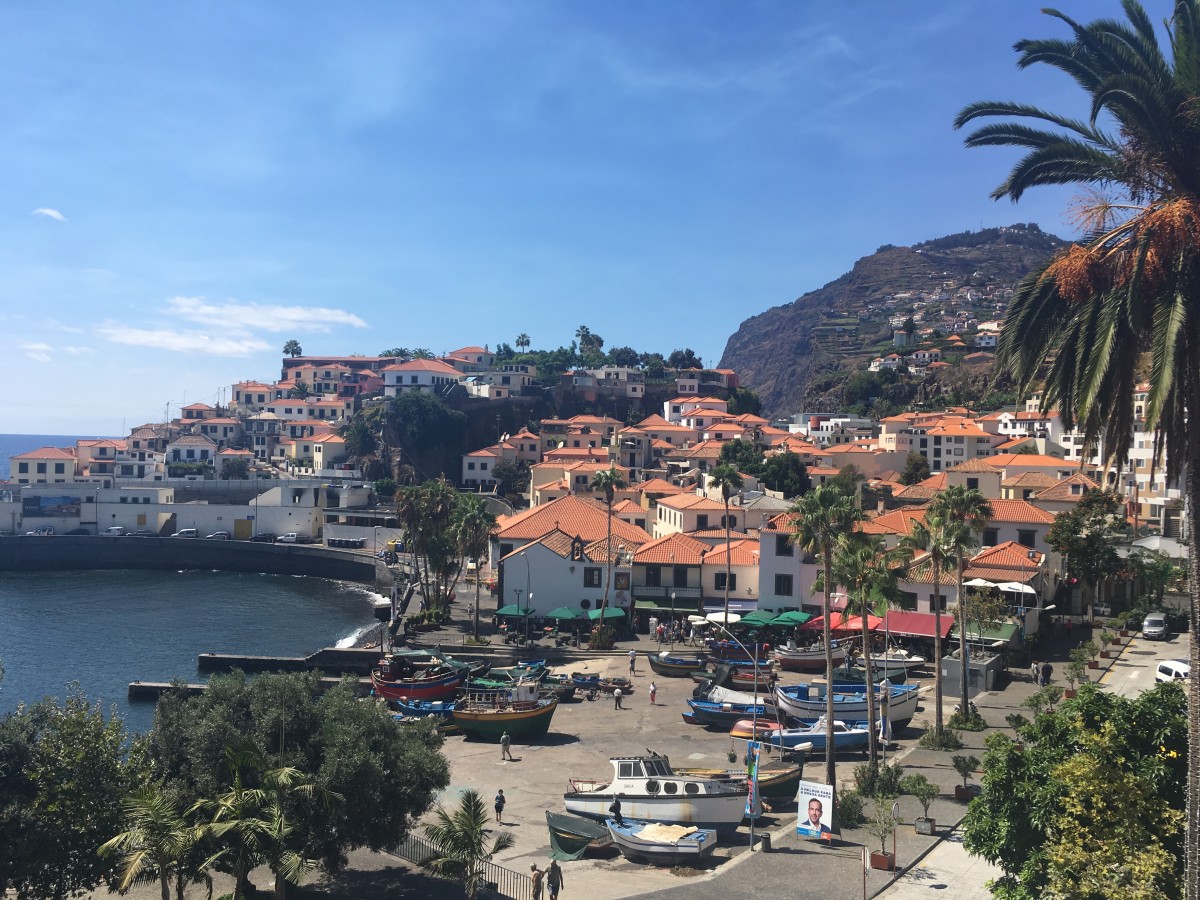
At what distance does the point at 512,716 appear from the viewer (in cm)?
3672


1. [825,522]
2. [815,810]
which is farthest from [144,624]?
[815,810]

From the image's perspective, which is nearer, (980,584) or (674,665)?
(674,665)

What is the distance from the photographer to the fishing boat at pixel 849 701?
35094mm

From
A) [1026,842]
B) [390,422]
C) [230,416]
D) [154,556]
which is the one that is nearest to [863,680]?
[1026,842]

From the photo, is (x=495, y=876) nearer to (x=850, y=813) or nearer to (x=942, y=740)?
(x=850, y=813)

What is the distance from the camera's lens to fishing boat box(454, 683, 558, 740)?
36.7m

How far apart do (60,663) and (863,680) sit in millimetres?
48353

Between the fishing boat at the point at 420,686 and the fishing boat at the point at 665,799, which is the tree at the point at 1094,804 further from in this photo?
the fishing boat at the point at 420,686

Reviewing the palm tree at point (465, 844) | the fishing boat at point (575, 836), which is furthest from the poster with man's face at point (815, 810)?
the palm tree at point (465, 844)

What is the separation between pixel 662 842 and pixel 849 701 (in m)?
13.5

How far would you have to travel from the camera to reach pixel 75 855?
60.3 ft

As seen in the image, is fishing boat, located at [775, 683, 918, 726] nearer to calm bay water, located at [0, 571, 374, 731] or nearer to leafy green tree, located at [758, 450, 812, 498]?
calm bay water, located at [0, 571, 374, 731]

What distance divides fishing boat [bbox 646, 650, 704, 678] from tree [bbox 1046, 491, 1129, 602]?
20993 mm

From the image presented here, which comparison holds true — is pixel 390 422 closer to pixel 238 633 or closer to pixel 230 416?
pixel 230 416
